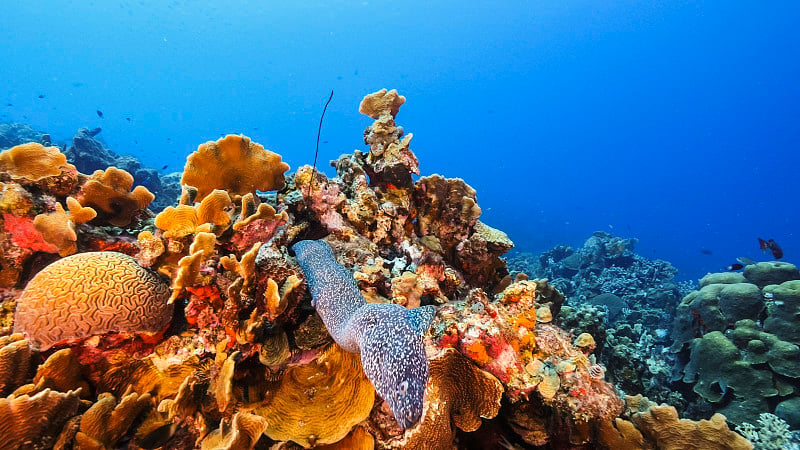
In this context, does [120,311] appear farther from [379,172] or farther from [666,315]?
[666,315]

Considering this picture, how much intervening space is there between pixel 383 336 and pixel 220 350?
150cm

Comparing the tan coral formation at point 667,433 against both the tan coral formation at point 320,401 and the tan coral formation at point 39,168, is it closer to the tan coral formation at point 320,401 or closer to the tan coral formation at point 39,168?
the tan coral formation at point 320,401

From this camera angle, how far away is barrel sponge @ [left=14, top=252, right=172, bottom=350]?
238cm

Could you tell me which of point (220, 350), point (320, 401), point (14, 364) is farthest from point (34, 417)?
point (320, 401)

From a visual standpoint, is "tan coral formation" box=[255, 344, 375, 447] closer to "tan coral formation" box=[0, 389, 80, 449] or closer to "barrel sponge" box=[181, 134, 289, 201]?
"tan coral formation" box=[0, 389, 80, 449]

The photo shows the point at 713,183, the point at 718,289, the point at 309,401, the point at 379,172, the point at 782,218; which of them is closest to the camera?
the point at 309,401

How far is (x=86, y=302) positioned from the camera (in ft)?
8.06

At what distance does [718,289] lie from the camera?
7492mm

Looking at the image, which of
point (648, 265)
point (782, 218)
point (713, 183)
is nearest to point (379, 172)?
point (648, 265)

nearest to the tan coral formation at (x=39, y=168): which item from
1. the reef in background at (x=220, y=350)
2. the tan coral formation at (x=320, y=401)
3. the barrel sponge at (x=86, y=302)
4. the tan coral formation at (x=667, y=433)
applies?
the reef in background at (x=220, y=350)

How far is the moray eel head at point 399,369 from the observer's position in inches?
84.9

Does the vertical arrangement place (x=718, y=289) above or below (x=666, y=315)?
below

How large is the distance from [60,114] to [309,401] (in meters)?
143

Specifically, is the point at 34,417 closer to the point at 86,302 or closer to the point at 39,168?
the point at 86,302
